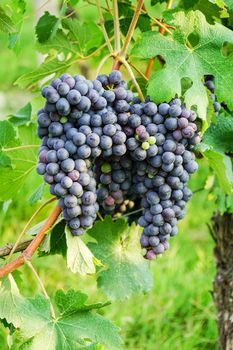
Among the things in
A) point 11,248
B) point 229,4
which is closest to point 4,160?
point 11,248

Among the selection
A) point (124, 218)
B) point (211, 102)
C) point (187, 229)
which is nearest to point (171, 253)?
point (187, 229)

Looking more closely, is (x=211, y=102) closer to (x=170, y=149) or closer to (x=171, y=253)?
(x=170, y=149)

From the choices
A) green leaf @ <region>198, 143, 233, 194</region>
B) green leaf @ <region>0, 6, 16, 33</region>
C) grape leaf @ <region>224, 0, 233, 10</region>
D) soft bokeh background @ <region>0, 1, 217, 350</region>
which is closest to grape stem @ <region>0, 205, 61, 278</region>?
green leaf @ <region>198, 143, 233, 194</region>

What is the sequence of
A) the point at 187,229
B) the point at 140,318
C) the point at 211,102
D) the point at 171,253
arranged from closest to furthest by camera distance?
the point at 211,102 < the point at 140,318 < the point at 171,253 < the point at 187,229

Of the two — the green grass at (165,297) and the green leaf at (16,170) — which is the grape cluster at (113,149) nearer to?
the green leaf at (16,170)

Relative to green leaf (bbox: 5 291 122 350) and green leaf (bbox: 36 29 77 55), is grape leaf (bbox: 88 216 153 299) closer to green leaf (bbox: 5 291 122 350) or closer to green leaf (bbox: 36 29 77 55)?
green leaf (bbox: 5 291 122 350)

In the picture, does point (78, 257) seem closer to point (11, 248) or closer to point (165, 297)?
point (11, 248)
